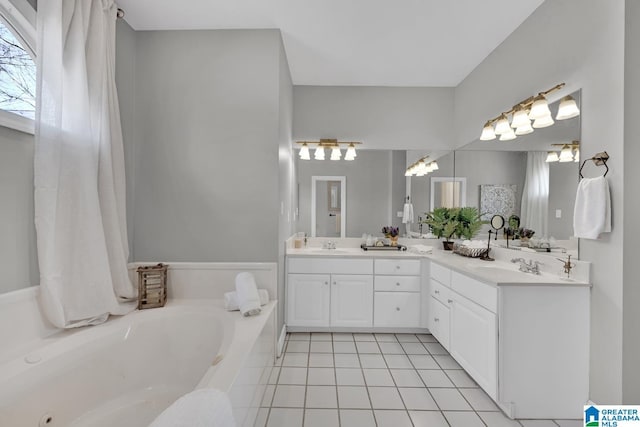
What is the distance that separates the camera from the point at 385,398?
1.95 metres

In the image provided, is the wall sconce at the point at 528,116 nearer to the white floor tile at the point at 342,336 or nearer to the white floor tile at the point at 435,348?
the white floor tile at the point at 435,348

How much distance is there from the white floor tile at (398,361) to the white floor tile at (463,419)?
0.55 metres

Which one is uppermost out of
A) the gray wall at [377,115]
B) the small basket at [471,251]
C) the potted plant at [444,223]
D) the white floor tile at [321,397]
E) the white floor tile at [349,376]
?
the gray wall at [377,115]

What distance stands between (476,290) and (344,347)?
50.3 inches

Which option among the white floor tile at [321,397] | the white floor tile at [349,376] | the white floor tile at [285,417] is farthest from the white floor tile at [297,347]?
the white floor tile at [285,417]

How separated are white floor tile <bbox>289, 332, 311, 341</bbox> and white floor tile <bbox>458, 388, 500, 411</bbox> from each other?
138cm

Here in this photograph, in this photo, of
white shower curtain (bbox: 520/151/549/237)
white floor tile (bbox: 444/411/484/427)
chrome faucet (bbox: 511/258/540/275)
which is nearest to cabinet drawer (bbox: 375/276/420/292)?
chrome faucet (bbox: 511/258/540/275)

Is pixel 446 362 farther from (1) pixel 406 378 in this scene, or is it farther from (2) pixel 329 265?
(2) pixel 329 265

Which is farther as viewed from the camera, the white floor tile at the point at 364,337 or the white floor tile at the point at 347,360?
the white floor tile at the point at 364,337

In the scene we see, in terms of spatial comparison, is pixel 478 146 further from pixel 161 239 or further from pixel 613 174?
pixel 161 239

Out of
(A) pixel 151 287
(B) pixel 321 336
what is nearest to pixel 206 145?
(A) pixel 151 287

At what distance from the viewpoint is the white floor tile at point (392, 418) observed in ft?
5.63

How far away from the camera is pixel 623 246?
1.52 meters

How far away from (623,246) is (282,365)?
230 centimetres
